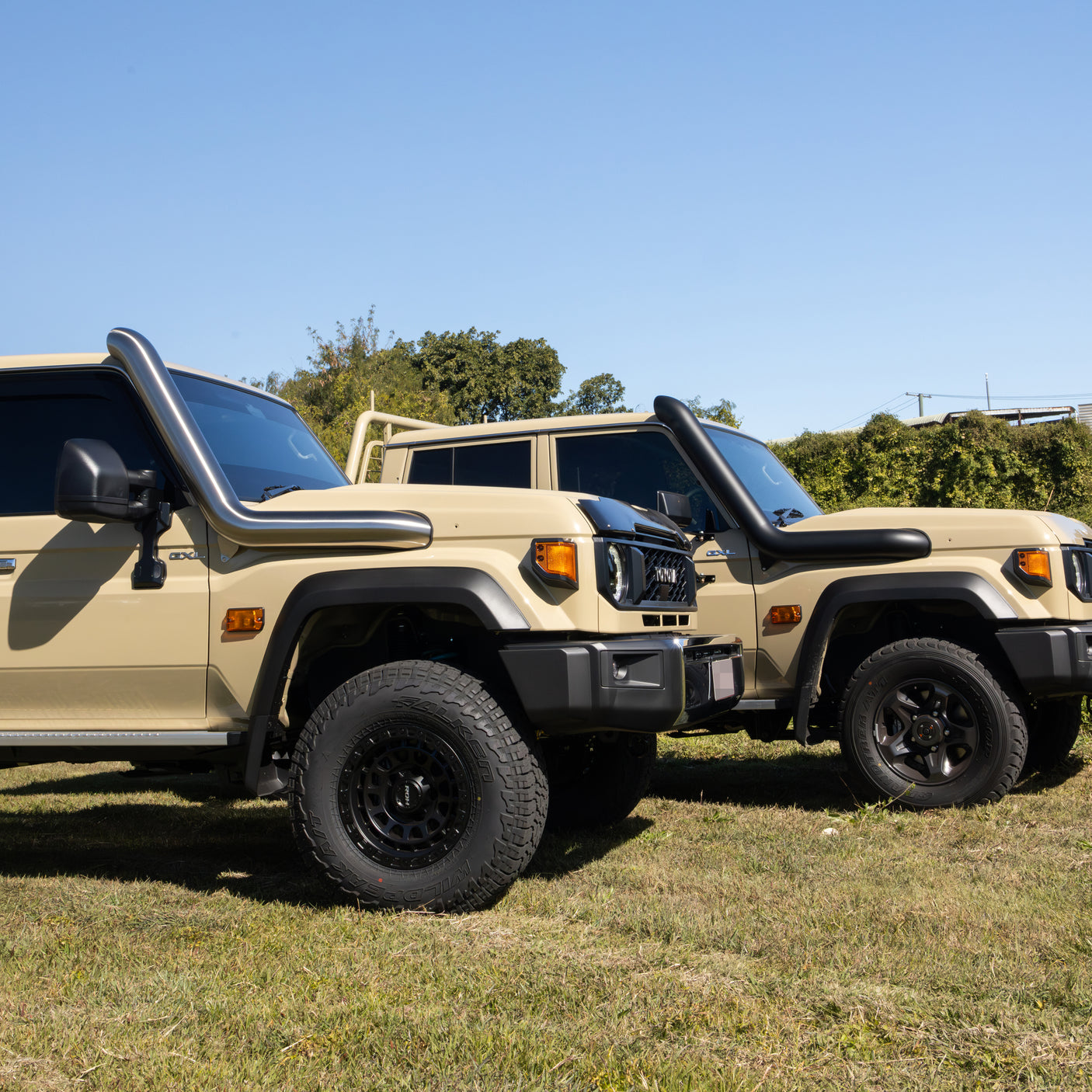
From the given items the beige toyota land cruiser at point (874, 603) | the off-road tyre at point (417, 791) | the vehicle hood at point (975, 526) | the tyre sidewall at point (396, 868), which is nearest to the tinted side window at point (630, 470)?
the beige toyota land cruiser at point (874, 603)

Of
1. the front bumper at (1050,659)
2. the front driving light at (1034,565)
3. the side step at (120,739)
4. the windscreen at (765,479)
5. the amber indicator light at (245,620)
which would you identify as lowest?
the side step at (120,739)

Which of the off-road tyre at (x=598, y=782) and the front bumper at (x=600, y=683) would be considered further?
the off-road tyre at (x=598, y=782)

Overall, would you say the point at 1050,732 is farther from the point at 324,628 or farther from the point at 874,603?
the point at 324,628

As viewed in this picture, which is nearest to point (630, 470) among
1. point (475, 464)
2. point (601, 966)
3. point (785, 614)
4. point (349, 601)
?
point (475, 464)

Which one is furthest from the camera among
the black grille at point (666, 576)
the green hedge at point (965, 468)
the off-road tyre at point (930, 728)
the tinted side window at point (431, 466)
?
the green hedge at point (965, 468)

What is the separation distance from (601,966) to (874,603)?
329 centimetres

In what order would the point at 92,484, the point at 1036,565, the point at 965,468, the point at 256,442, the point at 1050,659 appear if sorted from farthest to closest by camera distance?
the point at 965,468
the point at 1036,565
the point at 1050,659
the point at 256,442
the point at 92,484

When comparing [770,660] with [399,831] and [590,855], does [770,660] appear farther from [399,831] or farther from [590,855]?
[399,831]

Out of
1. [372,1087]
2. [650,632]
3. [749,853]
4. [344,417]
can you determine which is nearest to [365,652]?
[650,632]

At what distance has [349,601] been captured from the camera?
Result: 13.8 feet

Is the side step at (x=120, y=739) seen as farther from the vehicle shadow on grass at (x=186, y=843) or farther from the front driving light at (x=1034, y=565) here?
the front driving light at (x=1034, y=565)

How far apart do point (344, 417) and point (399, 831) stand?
1986 cm

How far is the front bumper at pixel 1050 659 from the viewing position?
5.53 m

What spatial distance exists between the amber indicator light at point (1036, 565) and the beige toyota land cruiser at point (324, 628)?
184 centimetres
